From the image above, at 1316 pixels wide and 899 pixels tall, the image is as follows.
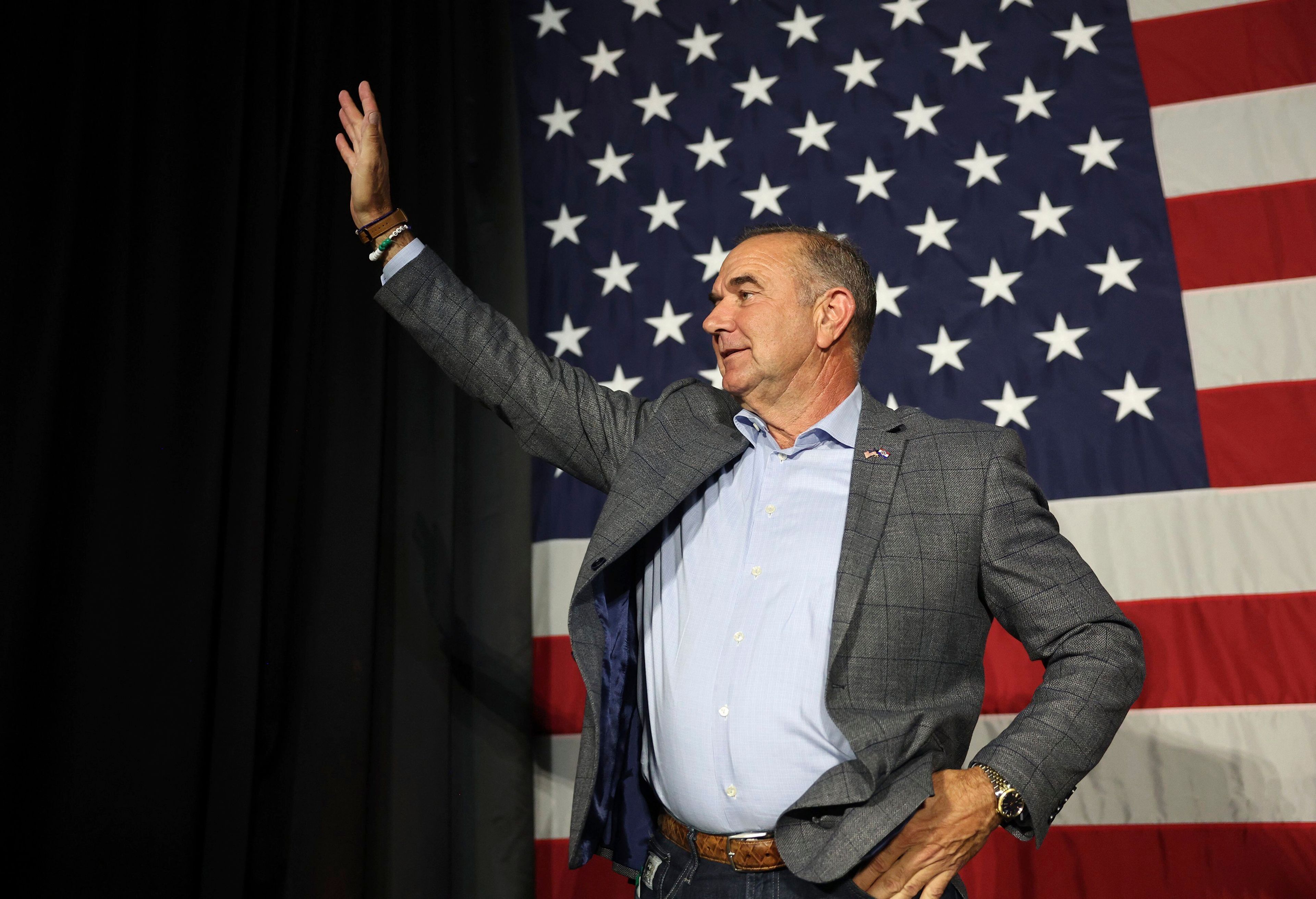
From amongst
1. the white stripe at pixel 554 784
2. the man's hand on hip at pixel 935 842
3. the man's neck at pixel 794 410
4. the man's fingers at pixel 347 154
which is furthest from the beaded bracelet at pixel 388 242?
the white stripe at pixel 554 784

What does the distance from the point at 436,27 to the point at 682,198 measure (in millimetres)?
817

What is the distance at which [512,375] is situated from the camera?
1.51 metres

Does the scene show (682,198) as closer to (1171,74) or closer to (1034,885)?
(1171,74)

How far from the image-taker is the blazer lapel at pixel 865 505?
4.28ft

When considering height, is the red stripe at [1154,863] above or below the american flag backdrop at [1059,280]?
below

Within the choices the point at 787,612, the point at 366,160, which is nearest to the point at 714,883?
the point at 787,612

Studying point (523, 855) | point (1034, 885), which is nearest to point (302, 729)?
point (523, 855)

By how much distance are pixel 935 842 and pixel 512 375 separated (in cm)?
86

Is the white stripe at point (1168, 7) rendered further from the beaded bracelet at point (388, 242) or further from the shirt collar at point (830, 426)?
the beaded bracelet at point (388, 242)

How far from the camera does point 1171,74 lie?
2.55m

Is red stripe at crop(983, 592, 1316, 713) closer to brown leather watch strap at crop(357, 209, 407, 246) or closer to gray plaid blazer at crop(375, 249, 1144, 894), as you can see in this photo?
gray plaid blazer at crop(375, 249, 1144, 894)

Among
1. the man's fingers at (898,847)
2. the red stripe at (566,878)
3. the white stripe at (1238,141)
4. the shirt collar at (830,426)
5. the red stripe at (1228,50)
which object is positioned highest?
the red stripe at (1228,50)

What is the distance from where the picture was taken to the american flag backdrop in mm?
2184

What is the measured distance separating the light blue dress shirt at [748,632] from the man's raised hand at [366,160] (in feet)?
2.12
